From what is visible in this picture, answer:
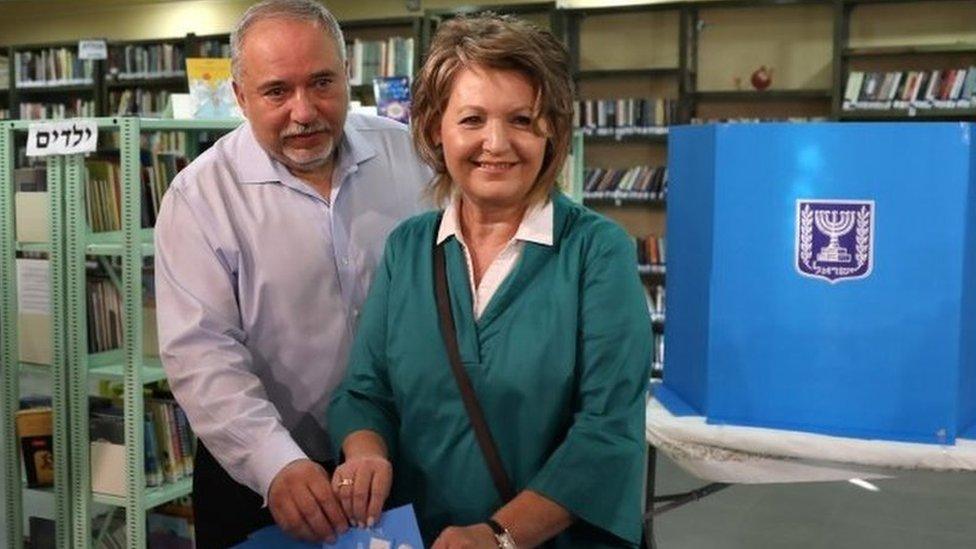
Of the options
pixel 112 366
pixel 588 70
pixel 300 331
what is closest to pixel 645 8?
pixel 588 70

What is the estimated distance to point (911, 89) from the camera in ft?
20.9

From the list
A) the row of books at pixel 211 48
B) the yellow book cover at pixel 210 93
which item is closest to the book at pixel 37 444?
the yellow book cover at pixel 210 93

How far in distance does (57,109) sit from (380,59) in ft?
12.3

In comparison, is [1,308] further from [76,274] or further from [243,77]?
[243,77]

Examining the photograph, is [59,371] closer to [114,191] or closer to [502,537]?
[114,191]

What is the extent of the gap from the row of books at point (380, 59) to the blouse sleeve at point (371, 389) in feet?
21.6

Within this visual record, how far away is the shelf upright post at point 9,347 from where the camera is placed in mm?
3330

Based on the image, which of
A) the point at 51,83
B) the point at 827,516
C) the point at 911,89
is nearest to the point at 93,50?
the point at 51,83

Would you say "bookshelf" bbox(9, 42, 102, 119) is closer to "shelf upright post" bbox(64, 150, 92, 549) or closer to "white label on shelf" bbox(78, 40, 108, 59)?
"white label on shelf" bbox(78, 40, 108, 59)

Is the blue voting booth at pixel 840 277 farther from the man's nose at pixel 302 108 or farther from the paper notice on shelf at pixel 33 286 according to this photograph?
the paper notice on shelf at pixel 33 286

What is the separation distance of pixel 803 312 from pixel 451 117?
921 millimetres

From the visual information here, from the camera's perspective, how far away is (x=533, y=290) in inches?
47.3

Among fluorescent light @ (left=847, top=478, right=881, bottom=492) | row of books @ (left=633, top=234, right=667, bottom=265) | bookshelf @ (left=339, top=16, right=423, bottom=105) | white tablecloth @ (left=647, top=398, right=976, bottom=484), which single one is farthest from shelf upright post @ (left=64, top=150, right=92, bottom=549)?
bookshelf @ (left=339, top=16, right=423, bottom=105)

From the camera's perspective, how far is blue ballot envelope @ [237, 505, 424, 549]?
1136 mm
